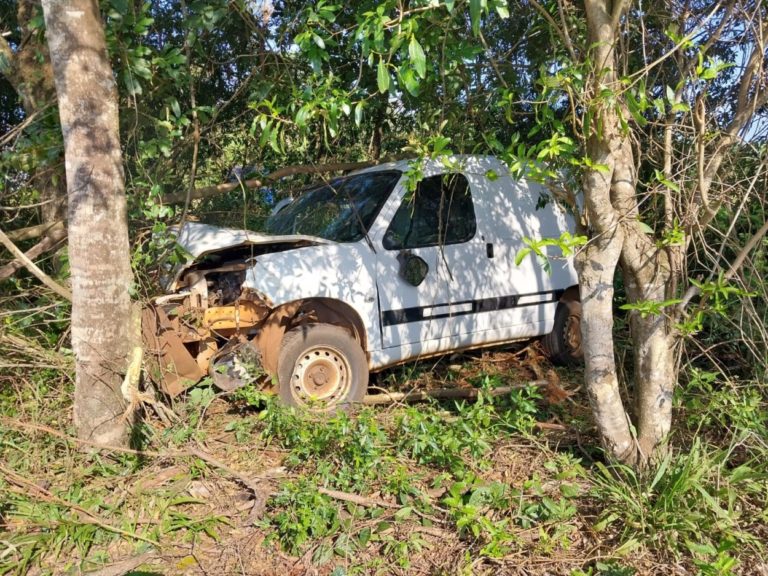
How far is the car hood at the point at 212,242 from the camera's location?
4.55m

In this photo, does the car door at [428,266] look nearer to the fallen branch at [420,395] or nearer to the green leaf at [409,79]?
the fallen branch at [420,395]

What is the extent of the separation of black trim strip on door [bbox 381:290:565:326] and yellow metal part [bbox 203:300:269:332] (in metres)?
1.05

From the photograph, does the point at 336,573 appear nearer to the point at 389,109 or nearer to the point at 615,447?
the point at 615,447

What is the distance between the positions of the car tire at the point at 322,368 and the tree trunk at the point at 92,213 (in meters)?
1.24

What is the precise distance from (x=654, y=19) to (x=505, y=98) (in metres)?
1.87

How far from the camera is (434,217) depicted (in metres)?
5.52

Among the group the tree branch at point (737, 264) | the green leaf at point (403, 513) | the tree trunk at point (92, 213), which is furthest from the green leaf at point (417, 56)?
the green leaf at point (403, 513)

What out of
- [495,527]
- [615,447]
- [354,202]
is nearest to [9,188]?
[354,202]

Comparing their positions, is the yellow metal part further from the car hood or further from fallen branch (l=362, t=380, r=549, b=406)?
fallen branch (l=362, t=380, r=549, b=406)

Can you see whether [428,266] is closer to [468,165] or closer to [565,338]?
[468,165]

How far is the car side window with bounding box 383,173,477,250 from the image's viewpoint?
527 centimetres

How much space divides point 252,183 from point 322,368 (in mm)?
1903

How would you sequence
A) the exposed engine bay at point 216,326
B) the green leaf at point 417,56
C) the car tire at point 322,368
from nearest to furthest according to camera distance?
the green leaf at point 417,56
the exposed engine bay at point 216,326
the car tire at point 322,368

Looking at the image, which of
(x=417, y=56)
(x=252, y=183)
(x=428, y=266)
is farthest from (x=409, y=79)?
(x=252, y=183)
